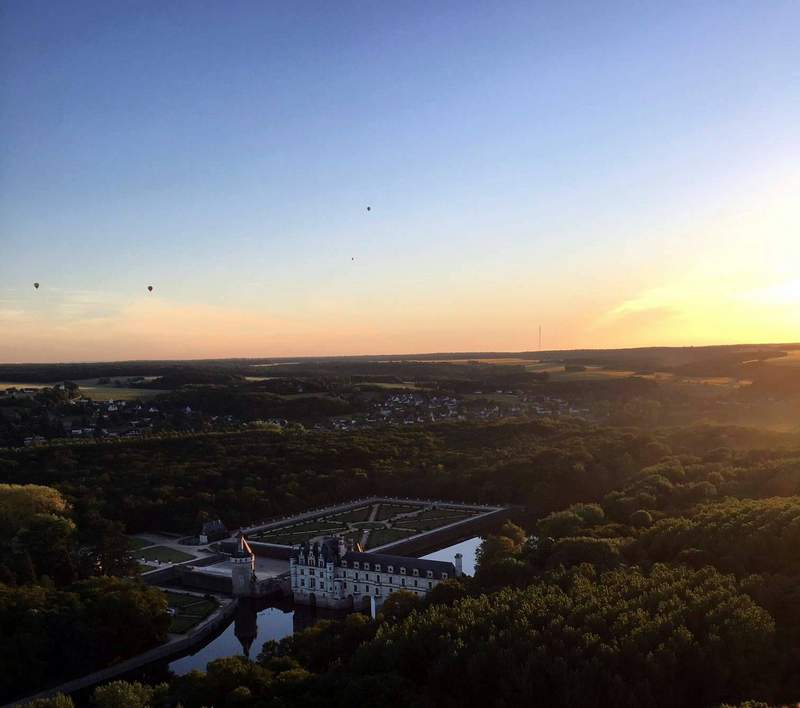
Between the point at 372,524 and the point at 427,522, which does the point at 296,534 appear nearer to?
the point at 372,524

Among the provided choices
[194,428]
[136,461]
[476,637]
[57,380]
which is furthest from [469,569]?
[57,380]

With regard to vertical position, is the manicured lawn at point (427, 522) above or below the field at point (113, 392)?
below

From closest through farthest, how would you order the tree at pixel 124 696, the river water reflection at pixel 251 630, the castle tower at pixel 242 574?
the tree at pixel 124 696 → the river water reflection at pixel 251 630 → the castle tower at pixel 242 574

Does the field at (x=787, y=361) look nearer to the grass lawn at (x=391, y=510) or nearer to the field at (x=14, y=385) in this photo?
the grass lawn at (x=391, y=510)

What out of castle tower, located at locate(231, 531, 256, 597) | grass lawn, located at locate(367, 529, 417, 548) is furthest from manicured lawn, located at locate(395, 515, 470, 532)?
castle tower, located at locate(231, 531, 256, 597)

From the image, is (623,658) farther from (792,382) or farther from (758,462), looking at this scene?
(792,382)

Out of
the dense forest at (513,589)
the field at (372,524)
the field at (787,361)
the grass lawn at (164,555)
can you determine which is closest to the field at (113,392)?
the dense forest at (513,589)
